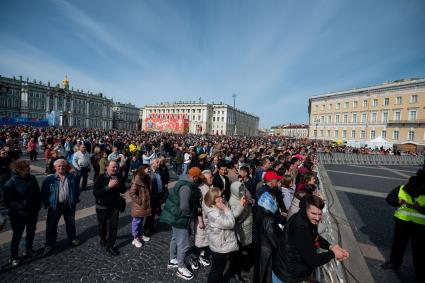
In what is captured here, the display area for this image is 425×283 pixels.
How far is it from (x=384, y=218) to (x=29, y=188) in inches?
350

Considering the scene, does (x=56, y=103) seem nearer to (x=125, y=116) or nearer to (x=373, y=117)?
(x=125, y=116)

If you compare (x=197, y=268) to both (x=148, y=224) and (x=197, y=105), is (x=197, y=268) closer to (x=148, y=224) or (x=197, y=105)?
(x=148, y=224)

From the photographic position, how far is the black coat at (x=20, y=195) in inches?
133

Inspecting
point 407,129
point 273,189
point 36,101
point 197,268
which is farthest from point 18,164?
point 36,101

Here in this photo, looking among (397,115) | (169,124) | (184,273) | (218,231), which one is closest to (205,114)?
(169,124)

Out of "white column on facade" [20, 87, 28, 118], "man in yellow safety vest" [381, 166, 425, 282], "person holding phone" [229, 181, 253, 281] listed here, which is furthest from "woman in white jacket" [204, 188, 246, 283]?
"white column on facade" [20, 87, 28, 118]

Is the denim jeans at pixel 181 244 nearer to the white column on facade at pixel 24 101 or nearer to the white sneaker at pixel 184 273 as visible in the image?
the white sneaker at pixel 184 273

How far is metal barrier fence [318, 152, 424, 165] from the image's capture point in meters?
21.1

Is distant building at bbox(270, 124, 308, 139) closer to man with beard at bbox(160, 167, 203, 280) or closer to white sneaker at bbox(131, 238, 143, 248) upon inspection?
white sneaker at bbox(131, 238, 143, 248)

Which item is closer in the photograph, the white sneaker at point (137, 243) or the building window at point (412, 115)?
the white sneaker at point (137, 243)

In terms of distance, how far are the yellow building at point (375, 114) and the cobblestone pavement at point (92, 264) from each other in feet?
155

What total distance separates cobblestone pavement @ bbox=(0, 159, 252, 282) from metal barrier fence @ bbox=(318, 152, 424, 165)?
19830 millimetres

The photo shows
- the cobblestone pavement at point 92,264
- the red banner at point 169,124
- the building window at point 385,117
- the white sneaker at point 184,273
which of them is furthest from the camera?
the red banner at point 169,124

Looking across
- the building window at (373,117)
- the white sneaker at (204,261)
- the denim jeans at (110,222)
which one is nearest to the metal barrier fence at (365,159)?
the white sneaker at (204,261)
